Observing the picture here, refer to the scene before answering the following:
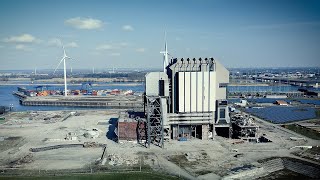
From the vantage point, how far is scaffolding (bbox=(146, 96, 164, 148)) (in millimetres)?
64250

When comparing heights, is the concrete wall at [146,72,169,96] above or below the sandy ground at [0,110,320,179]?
above

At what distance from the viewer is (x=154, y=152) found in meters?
60.5

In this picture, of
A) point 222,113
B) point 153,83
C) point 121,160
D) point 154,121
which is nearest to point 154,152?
point 121,160

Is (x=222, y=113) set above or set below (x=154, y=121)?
above

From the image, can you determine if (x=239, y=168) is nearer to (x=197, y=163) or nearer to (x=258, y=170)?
(x=258, y=170)

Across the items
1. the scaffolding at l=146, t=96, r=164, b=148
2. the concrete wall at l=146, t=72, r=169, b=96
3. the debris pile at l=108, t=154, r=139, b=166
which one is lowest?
the debris pile at l=108, t=154, r=139, b=166

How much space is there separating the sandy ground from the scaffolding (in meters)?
2.43

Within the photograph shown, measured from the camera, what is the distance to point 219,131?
7419 cm

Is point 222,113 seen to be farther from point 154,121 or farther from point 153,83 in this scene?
point 153,83

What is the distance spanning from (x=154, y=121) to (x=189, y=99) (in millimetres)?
9136

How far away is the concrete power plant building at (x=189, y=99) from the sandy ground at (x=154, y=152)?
3.24 meters

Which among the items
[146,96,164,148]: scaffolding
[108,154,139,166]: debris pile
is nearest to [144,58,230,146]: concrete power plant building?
[146,96,164,148]: scaffolding

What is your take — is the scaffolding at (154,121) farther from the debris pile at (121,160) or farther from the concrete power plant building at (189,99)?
the debris pile at (121,160)

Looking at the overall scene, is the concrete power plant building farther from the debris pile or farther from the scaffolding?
the debris pile
